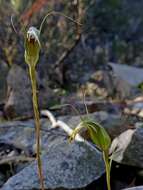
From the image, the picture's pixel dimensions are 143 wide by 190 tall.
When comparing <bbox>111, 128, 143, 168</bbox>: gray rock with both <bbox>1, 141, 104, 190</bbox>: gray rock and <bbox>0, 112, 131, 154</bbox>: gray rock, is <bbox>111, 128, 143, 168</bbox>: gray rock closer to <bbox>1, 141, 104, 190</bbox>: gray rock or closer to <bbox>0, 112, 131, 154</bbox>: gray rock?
<bbox>1, 141, 104, 190</bbox>: gray rock

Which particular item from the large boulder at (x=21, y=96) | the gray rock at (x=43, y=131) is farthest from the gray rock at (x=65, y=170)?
the large boulder at (x=21, y=96)

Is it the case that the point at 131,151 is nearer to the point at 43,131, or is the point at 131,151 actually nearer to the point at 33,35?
the point at 43,131

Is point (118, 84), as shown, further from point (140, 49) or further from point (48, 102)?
point (140, 49)

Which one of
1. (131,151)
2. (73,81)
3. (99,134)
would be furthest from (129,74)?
(99,134)

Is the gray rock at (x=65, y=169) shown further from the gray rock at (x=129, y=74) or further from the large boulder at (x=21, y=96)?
the gray rock at (x=129, y=74)

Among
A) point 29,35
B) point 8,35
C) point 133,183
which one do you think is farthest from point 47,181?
point 8,35

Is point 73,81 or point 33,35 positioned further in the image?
point 73,81

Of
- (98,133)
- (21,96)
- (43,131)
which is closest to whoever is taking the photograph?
(98,133)

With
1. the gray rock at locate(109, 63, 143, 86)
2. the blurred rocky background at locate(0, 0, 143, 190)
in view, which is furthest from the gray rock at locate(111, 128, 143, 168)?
the gray rock at locate(109, 63, 143, 86)
